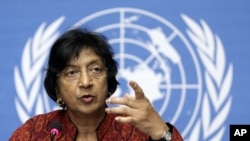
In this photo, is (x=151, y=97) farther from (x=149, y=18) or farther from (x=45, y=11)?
(x=45, y=11)

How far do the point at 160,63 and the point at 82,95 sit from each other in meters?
0.97

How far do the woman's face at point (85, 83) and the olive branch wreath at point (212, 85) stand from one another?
3.06 feet

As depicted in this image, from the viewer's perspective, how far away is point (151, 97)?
9.16ft

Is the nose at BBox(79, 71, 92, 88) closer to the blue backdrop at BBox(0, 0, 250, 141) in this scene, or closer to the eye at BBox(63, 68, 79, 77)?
the eye at BBox(63, 68, 79, 77)

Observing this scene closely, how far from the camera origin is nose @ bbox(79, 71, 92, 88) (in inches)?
73.3

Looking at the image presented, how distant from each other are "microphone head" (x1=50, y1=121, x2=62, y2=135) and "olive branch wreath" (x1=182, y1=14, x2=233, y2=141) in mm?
1002

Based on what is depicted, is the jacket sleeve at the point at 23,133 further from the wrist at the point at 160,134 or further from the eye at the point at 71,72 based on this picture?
the wrist at the point at 160,134

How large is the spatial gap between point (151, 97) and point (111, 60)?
0.81m

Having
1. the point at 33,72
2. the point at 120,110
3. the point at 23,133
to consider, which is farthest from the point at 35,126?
the point at 33,72

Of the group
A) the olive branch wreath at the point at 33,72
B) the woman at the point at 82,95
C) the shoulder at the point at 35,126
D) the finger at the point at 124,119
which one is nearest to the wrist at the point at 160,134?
the woman at the point at 82,95

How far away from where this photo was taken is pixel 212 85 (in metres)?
2.74

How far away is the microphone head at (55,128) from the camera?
1.96 metres

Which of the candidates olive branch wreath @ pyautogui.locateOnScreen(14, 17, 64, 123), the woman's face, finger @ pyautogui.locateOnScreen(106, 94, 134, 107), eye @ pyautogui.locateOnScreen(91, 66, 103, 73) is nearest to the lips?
the woman's face

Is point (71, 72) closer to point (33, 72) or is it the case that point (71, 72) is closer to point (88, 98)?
point (88, 98)
